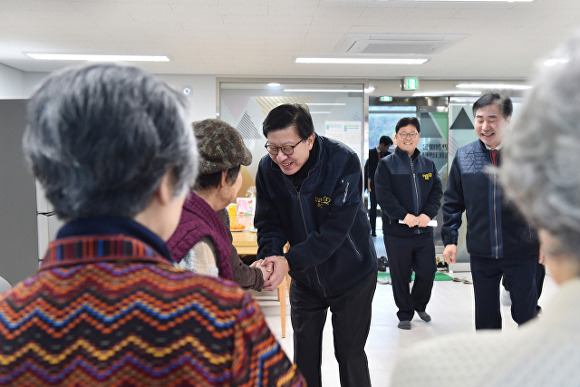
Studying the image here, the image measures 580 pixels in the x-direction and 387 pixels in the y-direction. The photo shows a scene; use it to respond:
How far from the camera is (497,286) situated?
2789 millimetres

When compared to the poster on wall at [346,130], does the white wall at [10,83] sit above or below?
above

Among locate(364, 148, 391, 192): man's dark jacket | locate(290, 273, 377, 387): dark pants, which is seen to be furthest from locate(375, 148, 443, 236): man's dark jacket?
locate(364, 148, 391, 192): man's dark jacket

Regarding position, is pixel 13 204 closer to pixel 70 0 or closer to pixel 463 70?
pixel 70 0

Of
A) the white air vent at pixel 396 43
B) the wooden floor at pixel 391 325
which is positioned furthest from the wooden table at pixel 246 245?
the white air vent at pixel 396 43

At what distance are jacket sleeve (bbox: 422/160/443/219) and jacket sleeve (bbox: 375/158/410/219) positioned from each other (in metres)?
0.22

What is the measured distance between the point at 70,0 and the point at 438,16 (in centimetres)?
318

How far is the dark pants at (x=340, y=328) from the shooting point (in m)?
2.23

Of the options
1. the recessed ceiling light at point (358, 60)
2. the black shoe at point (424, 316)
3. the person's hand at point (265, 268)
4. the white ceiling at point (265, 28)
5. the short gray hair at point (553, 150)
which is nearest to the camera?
the short gray hair at point (553, 150)

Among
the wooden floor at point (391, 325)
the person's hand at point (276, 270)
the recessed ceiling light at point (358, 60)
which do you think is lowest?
the wooden floor at point (391, 325)

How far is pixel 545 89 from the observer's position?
1.72 feet

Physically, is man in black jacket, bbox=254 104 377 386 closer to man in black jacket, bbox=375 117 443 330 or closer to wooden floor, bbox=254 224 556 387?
wooden floor, bbox=254 224 556 387

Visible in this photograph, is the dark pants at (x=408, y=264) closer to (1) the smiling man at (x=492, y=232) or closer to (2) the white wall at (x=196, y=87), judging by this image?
(1) the smiling man at (x=492, y=232)

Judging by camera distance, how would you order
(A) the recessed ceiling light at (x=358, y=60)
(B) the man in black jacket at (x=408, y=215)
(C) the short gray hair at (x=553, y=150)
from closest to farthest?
(C) the short gray hair at (x=553, y=150), (B) the man in black jacket at (x=408, y=215), (A) the recessed ceiling light at (x=358, y=60)

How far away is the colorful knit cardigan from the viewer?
62 centimetres
